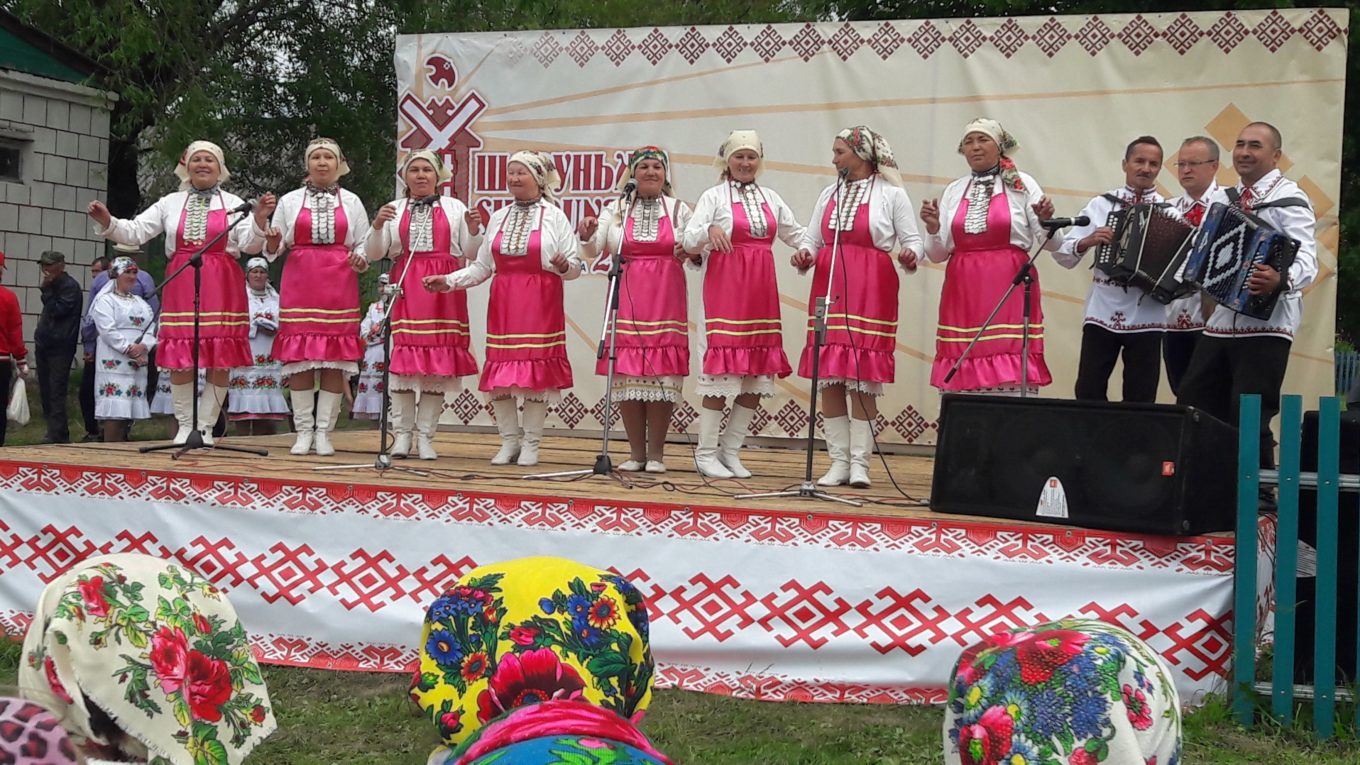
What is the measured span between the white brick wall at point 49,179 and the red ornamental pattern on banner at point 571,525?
8.86 m

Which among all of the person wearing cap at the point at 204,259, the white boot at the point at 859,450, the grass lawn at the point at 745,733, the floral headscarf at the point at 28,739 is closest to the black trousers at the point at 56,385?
the person wearing cap at the point at 204,259

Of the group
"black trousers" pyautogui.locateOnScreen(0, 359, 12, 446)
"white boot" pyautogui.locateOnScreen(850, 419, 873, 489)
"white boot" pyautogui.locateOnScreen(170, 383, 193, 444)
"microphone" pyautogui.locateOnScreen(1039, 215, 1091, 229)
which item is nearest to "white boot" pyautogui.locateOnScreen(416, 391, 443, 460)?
"white boot" pyautogui.locateOnScreen(170, 383, 193, 444)

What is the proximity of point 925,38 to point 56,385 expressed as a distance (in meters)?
6.98

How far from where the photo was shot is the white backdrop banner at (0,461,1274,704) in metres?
4.25

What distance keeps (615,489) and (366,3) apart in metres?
11.3

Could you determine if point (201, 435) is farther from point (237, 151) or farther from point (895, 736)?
point (237, 151)

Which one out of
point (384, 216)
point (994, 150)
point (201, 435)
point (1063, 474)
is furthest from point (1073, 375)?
point (201, 435)

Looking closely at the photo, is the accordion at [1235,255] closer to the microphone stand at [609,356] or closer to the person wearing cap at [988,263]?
the person wearing cap at [988,263]

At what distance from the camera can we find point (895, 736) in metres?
4.12

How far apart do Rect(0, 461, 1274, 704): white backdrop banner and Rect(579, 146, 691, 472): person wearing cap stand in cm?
139

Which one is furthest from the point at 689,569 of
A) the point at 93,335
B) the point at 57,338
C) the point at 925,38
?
the point at 57,338

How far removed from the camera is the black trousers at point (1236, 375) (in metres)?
5.00

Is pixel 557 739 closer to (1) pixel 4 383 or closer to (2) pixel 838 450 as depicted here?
(2) pixel 838 450

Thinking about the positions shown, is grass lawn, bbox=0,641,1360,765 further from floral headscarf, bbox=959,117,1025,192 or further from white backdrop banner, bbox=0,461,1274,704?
floral headscarf, bbox=959,117,1025,192
